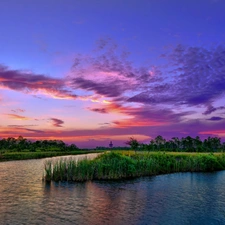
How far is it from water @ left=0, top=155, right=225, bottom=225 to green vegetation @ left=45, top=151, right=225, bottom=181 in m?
1.71

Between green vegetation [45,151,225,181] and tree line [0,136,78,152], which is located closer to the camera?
green vegetation [45,151,225,181]

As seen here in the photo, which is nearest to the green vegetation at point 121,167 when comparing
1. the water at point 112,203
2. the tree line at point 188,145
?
the water at point 112,203

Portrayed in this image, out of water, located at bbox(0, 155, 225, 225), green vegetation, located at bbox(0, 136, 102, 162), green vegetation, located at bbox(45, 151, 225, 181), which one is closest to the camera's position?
water, located at bbox(0, 155, 225, 225)

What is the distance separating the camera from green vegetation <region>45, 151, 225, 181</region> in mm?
32344

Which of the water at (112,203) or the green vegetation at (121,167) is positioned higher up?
the green vegetation at (121,167)

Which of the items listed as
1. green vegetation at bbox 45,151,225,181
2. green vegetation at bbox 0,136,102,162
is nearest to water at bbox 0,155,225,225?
green vegetation at bbox 45,151,225,181

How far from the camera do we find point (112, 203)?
71.8 feet

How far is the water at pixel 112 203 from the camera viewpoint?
17578 mm

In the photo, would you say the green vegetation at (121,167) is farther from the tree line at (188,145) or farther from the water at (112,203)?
the tree line at (188,145)

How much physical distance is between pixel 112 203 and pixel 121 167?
13.9m

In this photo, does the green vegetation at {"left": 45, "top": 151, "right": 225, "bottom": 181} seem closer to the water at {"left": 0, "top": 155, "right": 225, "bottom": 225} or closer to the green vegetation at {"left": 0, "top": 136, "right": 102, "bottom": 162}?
the water at {"left": 0, "top": 155, "right": 225, "bottom": 225}

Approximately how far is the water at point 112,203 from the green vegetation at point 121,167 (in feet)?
5.61

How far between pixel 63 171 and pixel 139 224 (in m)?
17.5

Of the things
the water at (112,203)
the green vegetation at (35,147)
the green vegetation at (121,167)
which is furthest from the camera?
the green vegetation at (35,147)
